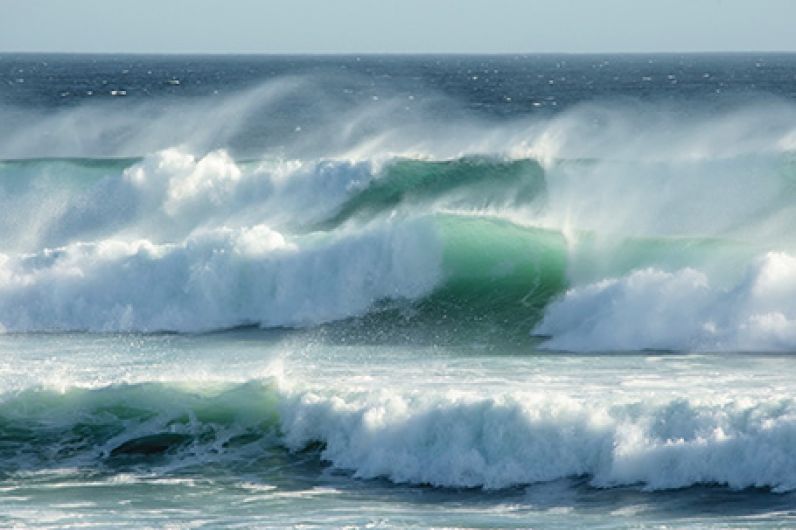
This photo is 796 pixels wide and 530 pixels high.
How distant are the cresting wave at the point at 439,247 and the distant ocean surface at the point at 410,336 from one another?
0.18 ft

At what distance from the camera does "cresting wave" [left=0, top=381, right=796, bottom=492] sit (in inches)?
627

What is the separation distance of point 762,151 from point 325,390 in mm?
13133

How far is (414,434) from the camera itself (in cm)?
1706

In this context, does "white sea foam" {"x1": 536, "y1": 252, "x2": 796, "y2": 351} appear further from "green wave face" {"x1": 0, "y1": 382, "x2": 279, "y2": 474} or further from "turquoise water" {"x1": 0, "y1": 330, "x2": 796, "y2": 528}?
"green wave face" {"x1": 0, "y1": 382, "x2": 279, "y2": 474}

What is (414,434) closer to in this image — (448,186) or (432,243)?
(432,243)

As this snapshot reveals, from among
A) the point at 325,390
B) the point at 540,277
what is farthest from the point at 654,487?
the point at 540,277

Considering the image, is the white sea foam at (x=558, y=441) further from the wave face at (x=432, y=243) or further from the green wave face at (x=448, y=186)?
the green wave face at (x=448, y=186)

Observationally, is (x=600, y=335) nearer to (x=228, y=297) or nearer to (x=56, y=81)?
(x=228, y=297)

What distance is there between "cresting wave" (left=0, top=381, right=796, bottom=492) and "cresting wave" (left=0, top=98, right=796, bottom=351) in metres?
5.03

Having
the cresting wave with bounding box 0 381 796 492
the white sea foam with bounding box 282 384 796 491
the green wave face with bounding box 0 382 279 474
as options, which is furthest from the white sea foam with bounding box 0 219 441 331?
the white sea foam with bounding box 282 384 796 491

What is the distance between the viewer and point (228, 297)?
1012 inches

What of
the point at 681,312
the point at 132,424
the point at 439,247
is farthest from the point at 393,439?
the point at 439,247

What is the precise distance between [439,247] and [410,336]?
339 cm

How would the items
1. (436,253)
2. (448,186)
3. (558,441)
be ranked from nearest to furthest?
(558,441) < (436,253) < (448,186)
